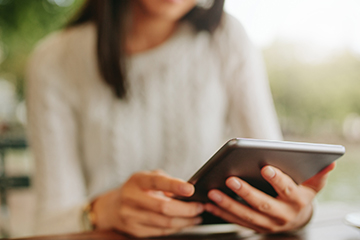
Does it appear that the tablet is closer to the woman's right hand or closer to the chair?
the woman's right hand

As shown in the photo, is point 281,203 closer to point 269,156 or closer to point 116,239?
point 269,156

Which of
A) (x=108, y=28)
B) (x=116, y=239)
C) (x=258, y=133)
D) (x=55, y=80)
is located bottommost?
(x=116, y=239)

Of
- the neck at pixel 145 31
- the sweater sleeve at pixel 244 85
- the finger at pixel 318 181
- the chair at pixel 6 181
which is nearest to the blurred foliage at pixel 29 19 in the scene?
the chair at pixel 6 181

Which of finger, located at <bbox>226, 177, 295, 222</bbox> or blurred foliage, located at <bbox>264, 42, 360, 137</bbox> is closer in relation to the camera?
finger, located at <bbox>226, 177, 295, 222</bbox>

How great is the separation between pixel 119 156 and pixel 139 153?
49mm

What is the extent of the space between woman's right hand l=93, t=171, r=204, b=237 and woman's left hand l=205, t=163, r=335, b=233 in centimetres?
4

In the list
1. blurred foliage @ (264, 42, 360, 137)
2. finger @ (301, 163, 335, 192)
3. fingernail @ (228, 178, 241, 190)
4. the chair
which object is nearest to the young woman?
finger @ (301, 163, 335, 192)

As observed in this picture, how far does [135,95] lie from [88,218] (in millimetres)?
343

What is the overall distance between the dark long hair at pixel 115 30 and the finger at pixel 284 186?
484 millimetres

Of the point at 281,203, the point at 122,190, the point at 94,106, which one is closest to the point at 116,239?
the point at 122,190

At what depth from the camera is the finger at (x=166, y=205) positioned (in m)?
0.44

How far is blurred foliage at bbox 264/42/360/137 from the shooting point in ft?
21.1

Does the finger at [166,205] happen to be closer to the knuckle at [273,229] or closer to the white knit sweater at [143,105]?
the knuckle at [273,229]

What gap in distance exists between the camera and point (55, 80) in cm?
79
